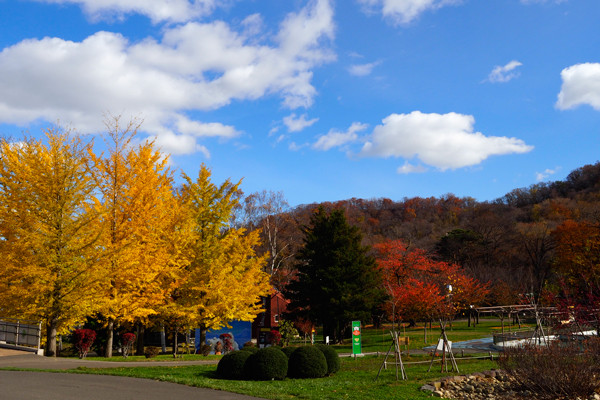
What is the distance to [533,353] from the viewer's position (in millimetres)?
14039

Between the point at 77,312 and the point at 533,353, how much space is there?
56.8 ft

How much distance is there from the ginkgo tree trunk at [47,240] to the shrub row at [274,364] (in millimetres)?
7439

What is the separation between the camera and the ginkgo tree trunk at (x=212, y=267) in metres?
24.5

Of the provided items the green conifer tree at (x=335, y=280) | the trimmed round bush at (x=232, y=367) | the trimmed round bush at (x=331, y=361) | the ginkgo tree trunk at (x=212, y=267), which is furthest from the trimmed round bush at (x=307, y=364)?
the green conifer tree at (x=335, y=280)

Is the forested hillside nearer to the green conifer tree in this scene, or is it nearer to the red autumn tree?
the red autumn tree

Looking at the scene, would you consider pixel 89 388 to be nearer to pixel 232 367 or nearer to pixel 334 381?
pixel 232 367

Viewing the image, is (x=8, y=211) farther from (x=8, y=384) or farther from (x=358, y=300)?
(x=358, y=300)

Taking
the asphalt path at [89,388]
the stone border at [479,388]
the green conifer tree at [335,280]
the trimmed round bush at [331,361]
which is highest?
the green conifer tree at [335,280]

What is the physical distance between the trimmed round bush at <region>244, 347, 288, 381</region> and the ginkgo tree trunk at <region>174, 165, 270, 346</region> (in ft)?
26.5

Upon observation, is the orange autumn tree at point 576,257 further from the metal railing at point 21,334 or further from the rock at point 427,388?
the metal railing at point 21,334

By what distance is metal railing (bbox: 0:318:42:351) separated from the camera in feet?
69.6

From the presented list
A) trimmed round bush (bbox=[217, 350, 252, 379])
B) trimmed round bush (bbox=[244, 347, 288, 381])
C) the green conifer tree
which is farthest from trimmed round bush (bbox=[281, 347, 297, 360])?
the green conifer tree

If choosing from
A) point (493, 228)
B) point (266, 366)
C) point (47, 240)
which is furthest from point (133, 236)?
point (493, 228)

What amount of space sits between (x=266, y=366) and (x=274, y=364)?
282 mm
